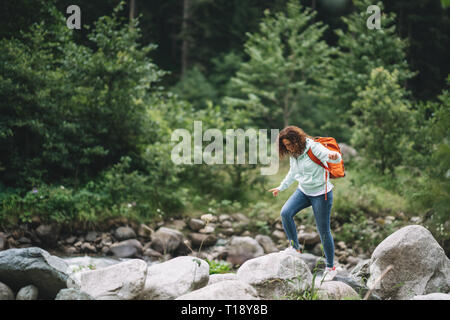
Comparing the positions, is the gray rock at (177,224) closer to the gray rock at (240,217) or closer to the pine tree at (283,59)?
the gray rock at (240,217)

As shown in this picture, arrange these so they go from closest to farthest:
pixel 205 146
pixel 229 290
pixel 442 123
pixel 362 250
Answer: pixel 229 290 → pixel 442 123 → pixel 362 250 → pixel 205 146

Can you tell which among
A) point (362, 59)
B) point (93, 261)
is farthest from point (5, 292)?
point (362, 59)

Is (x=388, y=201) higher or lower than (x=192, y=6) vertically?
lower

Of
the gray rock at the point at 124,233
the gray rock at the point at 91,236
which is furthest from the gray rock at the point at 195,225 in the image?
the gray rock at the point at 91,236

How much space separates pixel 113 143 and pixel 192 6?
43.7 feet

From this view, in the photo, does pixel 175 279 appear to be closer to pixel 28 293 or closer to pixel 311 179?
pixel 28 293

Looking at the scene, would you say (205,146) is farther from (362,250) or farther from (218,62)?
(218,62)

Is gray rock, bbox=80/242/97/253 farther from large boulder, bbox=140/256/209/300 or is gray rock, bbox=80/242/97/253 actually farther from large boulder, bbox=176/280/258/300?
large boulder, bbox=176/280/258/300

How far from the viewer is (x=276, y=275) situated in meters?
3.59

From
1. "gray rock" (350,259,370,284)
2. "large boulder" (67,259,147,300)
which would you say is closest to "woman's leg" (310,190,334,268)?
"gray rock" (350,259,370,284)

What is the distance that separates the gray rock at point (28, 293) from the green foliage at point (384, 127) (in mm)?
9286

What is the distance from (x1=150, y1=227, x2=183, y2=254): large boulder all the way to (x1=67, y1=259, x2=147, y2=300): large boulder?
392 centimetres
